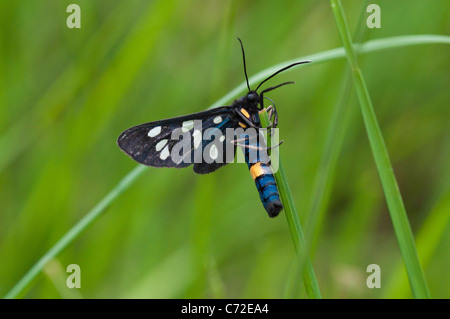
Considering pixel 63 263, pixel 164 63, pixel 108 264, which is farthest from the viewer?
pixel 164 63

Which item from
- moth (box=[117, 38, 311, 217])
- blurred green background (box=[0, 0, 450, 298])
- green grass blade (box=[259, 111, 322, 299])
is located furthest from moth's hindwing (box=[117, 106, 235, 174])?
blurred green background (box=[0, 0, 450, 298])

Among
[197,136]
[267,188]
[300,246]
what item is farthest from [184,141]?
[300,246]

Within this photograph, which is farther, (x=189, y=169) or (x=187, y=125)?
(x=189, y=169)

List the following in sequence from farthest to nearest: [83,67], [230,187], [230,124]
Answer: [230,187], [83,67], [230,124]

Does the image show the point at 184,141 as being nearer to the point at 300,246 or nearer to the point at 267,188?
the point at 267,188

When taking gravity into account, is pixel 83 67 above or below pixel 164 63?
below

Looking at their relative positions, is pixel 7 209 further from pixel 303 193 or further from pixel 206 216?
pixel 303 193
